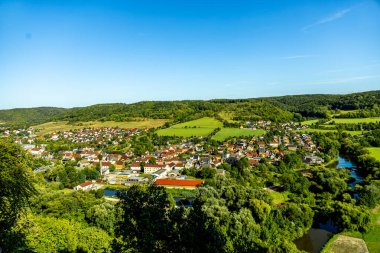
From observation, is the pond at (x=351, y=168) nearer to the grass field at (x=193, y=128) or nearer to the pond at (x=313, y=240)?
the pond at (x=313, y=240)

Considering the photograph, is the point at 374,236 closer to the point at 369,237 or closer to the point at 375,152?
the point at 369,237

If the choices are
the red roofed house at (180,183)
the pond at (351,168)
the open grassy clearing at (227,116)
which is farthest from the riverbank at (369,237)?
the open grassy clearing at (227,116)

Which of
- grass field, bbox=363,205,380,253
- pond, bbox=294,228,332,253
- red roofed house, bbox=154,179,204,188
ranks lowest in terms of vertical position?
pond, bbox=294,228,332,253

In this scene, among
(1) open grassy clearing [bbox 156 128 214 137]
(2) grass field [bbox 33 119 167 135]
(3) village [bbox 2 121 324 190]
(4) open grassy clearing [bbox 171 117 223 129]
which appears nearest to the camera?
(3) village [bbox 2 121 324 190]

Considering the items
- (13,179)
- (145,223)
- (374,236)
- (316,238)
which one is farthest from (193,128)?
(13,179)

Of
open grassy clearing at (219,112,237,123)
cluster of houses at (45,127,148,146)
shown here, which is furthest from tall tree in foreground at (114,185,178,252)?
open grassy clearing at (219,112,237,123)

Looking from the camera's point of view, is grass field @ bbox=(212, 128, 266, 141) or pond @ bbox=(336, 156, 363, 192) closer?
pond @ bbox=(336, 156, 363, 192)

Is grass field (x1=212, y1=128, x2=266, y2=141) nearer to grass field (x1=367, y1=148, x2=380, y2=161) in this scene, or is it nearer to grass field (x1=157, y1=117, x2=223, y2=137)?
grass field (x1=157, y1=117, x2=223, y2=137)

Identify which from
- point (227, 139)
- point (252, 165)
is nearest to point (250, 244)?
point (252, 165)
